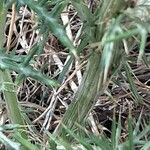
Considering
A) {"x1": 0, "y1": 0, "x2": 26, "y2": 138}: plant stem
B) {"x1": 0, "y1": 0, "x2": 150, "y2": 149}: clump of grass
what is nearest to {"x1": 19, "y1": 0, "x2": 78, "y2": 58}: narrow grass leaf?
{"x1": 0, "y1": 0, "x2": 150, "y2": 149}: clump of grass

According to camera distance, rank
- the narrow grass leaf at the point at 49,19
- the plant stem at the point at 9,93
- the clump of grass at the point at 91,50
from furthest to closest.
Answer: the plant stem at the point at 9,93
the narrow grass leaf at the point at 49,19
the clump of grass at the point at 91,50

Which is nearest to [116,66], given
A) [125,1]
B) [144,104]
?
[125,1]

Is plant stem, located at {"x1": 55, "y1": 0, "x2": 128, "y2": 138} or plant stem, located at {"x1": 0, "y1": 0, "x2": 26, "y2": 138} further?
plant stem, located at {"x1": 0, "y1": 0, "x2": 26, "y2": 138}

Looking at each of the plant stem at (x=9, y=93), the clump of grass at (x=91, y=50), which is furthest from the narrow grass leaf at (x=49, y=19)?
the plant stem at (x=9, y=93)

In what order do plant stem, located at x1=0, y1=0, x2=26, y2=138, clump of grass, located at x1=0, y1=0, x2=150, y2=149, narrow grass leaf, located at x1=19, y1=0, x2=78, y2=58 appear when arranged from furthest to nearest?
plant stem, located at x1=0, y1=0, x2=26, y2=138, narrow grass leaf, located at x1=19, y1=0, x2=78, y2=58, clump of grass, located at x1=0, y1=0, x2=150, y2=149

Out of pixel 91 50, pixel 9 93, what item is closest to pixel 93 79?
pixel 91 50

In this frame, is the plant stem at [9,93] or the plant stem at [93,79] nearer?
the plant stem at [93,79]

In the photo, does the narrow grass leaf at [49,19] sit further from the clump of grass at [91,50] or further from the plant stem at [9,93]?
the plant stem at [9,93]

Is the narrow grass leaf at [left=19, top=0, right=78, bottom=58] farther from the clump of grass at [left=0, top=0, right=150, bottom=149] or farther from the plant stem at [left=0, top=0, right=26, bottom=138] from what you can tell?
the plant stem at [left=0, top=0, right=26, bottom=138]

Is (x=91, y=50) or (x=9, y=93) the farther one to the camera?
(x=9, y=93)

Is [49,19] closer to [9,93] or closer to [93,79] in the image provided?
[93,79]

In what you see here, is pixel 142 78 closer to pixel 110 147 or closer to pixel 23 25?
pixel 23 25

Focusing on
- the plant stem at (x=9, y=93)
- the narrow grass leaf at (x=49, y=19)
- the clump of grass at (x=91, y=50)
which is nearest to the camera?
the clump of grass at (x=91, y=50)
